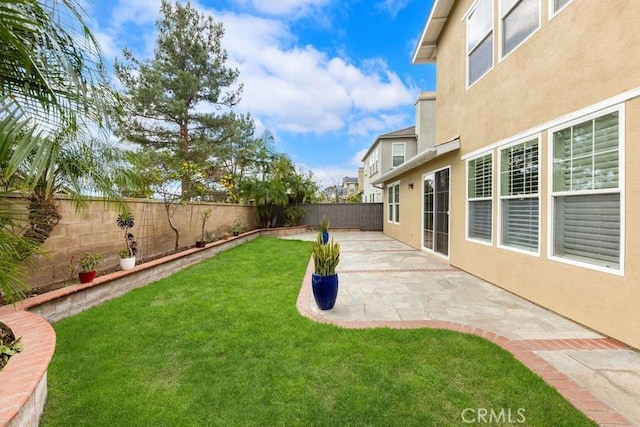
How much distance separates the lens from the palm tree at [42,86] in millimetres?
1817

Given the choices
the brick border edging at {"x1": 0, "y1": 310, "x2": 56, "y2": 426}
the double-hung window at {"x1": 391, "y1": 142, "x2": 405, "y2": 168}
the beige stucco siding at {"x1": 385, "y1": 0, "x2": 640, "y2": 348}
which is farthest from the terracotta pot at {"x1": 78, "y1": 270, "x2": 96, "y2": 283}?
the double-hung window at {"x1": 391, "y1": 142, "x2": 405, "y2": 168}

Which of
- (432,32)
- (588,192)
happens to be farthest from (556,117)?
(432,32)

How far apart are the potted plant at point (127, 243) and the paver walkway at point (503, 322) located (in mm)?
3557

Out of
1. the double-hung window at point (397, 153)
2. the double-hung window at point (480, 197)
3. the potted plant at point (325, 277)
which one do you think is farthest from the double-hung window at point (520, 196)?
the double-hung window at point (397, 153)

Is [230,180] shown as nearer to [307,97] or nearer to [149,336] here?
[307,97]

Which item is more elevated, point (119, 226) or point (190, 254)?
point (119, 226)

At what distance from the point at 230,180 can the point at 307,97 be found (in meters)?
9.42

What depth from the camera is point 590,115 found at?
3.65m

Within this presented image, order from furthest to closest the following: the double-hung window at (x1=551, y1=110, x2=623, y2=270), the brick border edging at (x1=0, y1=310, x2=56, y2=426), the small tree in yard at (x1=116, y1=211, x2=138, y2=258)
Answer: the small tree in yard at (x1=116, y1=211, x2=138, y2=258) < the double-hung window at (x1=551, y1=110, x2=623, y2=270) < the brick border edging at (x1=0, y1=310, x2=56, y2=426)

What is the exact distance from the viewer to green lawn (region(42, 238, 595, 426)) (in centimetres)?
222

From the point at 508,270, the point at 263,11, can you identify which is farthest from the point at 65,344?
the point at 263,11

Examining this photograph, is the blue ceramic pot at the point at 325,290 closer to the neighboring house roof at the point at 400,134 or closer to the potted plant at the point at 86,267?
the potted plant at the point at 86,267

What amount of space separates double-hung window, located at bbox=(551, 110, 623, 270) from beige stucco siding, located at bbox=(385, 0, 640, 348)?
139mm

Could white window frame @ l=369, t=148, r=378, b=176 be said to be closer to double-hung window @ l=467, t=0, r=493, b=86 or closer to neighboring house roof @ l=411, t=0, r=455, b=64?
neighboring house roof @ l=411, t=0, r=455, b=64
